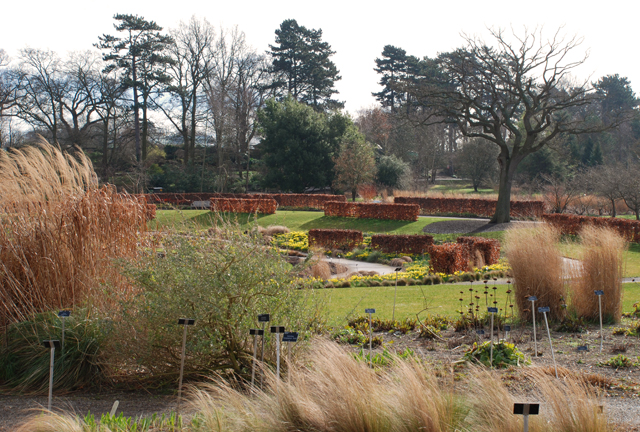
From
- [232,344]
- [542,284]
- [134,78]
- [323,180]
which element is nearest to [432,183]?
[323,180]

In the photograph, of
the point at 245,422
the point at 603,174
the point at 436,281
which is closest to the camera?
the point at 245,422

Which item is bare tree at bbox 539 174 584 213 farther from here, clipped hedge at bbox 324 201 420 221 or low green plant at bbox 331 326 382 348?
low green plant at bbox 331 326 382 348

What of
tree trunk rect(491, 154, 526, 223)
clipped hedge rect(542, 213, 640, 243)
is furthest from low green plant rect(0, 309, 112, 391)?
tree trunk rect(491, 154, 526, 223)

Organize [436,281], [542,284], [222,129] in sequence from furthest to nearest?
[222,129]
[436,281]
[542,284]

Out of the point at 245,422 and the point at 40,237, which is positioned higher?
the point at 40,237

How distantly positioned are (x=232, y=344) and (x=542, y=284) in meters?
4.04

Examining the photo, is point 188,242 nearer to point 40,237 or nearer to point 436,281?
point 40,237

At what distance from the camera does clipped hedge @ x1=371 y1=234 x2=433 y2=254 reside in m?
15.3

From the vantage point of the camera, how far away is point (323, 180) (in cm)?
3591

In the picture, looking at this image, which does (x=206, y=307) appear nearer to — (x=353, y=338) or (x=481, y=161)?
(x=353, y=338)

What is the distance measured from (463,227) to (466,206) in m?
5.77

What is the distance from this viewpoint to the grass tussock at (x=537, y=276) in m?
6.33

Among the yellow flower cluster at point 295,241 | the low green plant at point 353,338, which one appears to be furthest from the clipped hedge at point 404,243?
the low green plant at point 353,338

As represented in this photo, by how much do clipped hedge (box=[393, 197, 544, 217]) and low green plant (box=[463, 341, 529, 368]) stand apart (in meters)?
19.9
